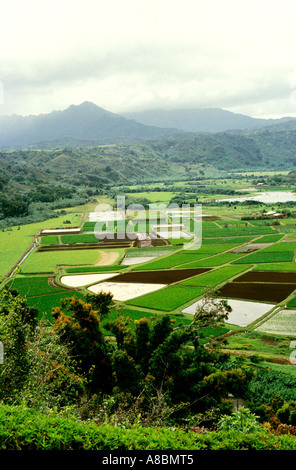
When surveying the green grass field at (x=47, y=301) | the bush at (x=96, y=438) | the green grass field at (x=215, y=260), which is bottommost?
the green grass field at (x=47, y=301)

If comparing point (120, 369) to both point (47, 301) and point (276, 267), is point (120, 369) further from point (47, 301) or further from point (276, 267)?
point (276, 267)

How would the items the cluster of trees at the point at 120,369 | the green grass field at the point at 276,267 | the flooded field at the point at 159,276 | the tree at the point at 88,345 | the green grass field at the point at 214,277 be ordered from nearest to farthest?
the cluster of trees at the point at 120,369 < the tree at the point at 88,345 < the green grass field at the point at 214,277 < the flooded field at the point at 159,276 < the green grass field at the point at 276,267

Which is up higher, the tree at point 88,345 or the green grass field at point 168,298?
the tree at point 88,345

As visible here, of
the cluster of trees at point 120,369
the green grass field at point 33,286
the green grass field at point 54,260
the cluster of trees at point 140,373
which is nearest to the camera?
the cluster of trees at point 120,369

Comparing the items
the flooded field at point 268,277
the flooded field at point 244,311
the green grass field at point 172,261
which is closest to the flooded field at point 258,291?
the flooded field at point 268,277

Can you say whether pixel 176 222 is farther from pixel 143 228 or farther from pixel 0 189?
pixel 0 189

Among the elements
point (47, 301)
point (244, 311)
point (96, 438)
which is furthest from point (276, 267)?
point (96, 438)

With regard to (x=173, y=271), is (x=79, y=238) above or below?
above

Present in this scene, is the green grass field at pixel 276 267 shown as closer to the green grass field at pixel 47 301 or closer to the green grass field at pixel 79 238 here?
the green grass field at pixel 47 301

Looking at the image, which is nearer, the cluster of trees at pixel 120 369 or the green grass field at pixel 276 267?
the cluster of trees at pixel 120 369
